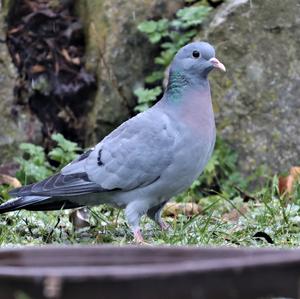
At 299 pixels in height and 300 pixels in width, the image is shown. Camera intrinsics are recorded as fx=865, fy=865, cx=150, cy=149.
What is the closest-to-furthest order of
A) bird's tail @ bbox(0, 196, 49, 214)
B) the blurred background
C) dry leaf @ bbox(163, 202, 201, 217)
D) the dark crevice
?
1. bird's tail @ bbox(0, 196, 49, 214)
2. dry leaf @ bbox(163, 202, 201, 217)
3. the blurred background
4. the dark crevice

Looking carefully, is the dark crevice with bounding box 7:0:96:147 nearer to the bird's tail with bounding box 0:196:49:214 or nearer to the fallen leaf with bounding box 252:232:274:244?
the bird's tail with bounding box 0:196:49:214

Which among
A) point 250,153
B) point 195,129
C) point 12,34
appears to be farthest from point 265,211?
point 12,34

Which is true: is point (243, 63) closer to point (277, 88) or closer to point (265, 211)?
point (277, 88)

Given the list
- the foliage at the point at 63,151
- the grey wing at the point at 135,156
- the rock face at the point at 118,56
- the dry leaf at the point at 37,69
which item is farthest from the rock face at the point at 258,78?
the grey wing at the point at 135,156

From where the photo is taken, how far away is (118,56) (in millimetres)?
7531

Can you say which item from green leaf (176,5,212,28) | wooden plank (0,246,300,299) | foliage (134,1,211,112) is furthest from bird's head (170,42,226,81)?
wooden plank (0,246,300,299)

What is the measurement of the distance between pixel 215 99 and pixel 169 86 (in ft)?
6.89

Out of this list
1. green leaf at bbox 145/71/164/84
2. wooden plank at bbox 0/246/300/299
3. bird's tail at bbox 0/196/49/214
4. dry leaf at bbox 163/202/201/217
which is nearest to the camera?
wooden plank at bbox 0/246/300/299

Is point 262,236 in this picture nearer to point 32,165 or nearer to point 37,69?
point 32,165

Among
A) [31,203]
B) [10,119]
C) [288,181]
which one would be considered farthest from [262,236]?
[10,119]

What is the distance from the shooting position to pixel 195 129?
4668 mm

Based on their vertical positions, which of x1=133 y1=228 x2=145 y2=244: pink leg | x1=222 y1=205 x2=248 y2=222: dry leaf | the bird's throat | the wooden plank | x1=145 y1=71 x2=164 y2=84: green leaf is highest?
the wooden plank

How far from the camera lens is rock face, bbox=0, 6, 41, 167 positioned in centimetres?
729

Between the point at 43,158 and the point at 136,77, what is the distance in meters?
1.18
